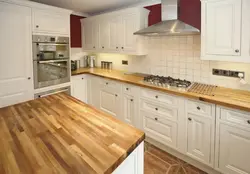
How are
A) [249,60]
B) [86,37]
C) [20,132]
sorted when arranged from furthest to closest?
1. [86,37]
2. [249,60]
3. [20,132]

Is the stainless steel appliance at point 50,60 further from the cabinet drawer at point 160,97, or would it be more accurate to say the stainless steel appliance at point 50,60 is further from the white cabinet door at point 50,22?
the cabinet drawer at point 160,97

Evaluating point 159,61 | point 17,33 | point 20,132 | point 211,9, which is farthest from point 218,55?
point 17,33

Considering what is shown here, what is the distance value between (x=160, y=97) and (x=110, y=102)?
115cm

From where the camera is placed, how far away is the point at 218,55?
2000 mm

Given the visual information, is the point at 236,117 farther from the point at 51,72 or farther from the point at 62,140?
the point at 51,72

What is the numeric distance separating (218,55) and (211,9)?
1.70 feet

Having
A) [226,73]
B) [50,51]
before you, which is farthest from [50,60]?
[226,73]

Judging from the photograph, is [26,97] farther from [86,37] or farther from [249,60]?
[249,60]

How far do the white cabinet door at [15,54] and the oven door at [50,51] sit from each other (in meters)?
0.10

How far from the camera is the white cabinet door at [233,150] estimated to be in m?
1.72

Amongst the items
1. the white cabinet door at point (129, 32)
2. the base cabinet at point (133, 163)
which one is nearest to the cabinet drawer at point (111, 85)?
the white cabinet door at point (129, 32)

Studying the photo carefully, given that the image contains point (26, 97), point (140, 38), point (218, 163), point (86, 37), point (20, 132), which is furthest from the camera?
point (86, 37)

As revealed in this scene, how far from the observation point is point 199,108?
201cm

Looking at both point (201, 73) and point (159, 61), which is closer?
point (201, 73)
